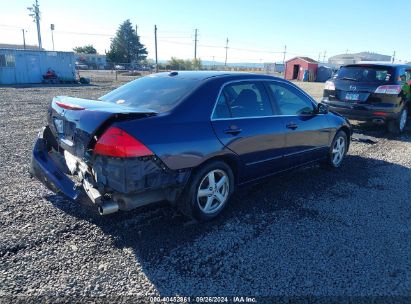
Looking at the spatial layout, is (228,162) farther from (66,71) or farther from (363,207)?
(66,71)

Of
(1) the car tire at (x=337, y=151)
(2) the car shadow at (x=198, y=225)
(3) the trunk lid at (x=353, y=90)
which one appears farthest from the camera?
(3) the trunk lid at (x=353, y=90)

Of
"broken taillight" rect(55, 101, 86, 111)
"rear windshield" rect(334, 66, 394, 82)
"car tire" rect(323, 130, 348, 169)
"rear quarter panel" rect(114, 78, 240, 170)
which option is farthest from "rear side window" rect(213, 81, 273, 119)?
"rear windshield" rect(334, 66, 394, 82)

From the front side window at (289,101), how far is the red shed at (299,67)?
42.3m

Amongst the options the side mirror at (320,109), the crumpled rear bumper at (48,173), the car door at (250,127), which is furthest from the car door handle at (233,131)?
the side mirror at (320,109)

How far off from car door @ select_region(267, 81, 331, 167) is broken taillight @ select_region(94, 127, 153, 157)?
2.17 meters

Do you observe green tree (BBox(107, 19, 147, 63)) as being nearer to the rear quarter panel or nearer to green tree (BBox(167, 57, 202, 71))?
green tree (BBox(167, 57, 202, 71))

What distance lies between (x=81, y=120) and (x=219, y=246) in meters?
1.78

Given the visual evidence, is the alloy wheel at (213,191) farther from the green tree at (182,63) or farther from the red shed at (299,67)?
the green tree at (182,63)

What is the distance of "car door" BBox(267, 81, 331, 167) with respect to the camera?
4.45 m

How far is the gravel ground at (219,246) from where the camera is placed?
8.69 ft

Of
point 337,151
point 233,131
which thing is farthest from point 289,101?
point 337,151

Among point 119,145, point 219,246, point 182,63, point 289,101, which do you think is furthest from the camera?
point 182,63

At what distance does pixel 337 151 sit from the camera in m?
5.73

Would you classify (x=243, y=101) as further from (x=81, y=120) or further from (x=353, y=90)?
(x=353, y=90)
